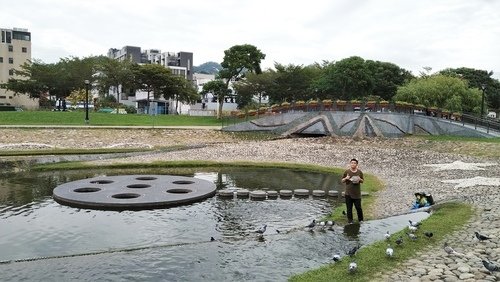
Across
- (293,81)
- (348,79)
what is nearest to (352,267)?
(348,79)

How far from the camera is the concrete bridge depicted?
4850cm

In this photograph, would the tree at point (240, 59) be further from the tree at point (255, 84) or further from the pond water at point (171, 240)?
the pond water at point (171, 240)

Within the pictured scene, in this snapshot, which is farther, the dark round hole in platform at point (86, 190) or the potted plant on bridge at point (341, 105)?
the potted plant on bridge at point (341, 105)

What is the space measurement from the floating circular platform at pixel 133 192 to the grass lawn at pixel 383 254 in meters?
10.1

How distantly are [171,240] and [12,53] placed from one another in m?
111

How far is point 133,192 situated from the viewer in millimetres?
21828

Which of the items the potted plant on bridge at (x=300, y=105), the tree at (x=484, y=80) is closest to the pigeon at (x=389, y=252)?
the potted plant on bridge at (x=300, y=105)

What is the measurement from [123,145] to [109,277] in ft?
105

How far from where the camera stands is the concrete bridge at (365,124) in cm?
4850

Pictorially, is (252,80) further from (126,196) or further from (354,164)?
(354,164)

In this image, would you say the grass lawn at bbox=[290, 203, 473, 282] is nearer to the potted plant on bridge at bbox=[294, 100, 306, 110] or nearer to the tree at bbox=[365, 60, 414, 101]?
the potted plant on bridge at bbox=[294, 100, 306, 110]

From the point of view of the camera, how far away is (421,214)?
1750 cm

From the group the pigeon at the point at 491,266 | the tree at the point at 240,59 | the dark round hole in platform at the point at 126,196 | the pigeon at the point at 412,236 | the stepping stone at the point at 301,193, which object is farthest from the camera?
the tree at the point at 240,59

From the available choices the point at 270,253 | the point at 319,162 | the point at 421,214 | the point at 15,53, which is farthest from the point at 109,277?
the point at 15,53
